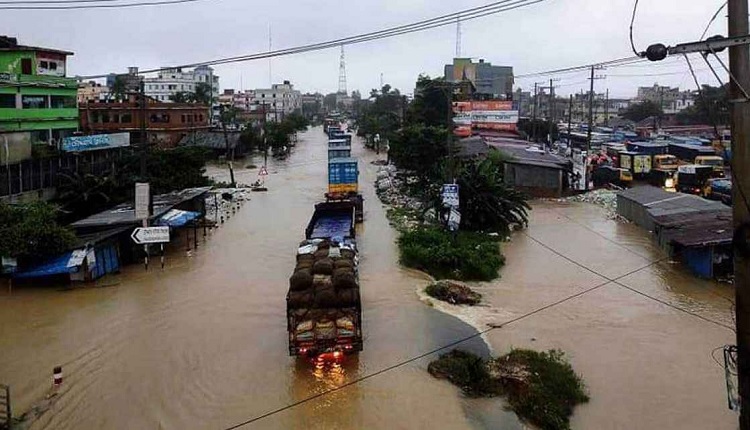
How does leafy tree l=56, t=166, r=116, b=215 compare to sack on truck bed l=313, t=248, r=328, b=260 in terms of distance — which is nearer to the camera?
sack on truck bed l=313, t=248, r=328, b=260

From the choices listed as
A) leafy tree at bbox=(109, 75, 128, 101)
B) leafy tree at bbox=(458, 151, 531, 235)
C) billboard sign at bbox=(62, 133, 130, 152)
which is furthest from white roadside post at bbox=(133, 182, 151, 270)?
leafy tree at bbox=(109, 75, 128, 101)

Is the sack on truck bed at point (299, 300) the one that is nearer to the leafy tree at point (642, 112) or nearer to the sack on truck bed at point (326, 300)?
the sack on truck bed at point (326, 300)

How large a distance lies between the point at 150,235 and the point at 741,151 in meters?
16.8

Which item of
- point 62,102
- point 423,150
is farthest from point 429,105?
point 62,102

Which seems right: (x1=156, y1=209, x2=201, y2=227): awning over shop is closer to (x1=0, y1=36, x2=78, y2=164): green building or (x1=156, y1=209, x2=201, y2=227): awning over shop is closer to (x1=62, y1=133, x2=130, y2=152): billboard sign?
(x1=62, y1=133, x2=130, y2=152): billboard sign

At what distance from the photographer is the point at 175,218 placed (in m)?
22.7

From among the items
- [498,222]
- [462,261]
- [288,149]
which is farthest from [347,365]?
[288,149]

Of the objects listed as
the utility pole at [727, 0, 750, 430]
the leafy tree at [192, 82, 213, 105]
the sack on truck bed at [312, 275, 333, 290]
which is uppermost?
the leafy tree at [192, 82, 213, 105]

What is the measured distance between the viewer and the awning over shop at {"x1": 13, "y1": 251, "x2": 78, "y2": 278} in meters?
17.3

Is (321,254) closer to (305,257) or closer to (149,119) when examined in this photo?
(305,257)

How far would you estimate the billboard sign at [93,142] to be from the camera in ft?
98.7

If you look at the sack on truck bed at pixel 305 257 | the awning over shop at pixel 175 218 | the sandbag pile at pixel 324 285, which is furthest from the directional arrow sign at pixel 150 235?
the sandbag pile at pixel 324 285

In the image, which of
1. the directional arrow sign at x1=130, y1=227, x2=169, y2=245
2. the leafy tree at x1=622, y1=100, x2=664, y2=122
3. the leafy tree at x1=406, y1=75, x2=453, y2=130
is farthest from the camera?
the leafy tree at x1=622, y1=100, x2=664, y2=122

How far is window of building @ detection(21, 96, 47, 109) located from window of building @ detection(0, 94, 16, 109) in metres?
0.66
